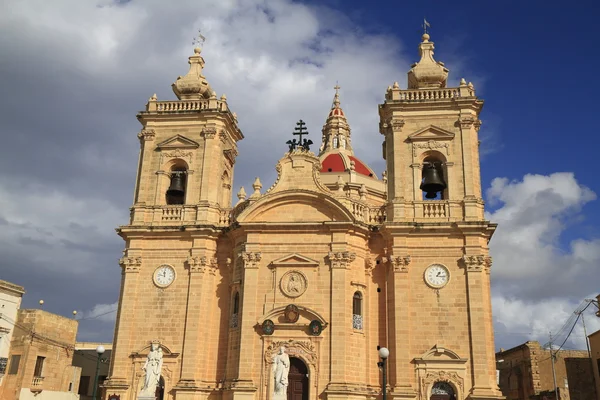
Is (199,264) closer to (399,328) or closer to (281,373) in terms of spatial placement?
(281,373)

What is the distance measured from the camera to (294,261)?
2594 cm

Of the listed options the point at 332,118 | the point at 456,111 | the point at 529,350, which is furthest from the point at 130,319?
the point at 332,118

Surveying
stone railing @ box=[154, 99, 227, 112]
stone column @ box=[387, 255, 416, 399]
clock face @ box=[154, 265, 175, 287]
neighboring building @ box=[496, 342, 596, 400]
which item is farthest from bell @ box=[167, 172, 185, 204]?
neighboring building @ box=[496, 342, 596, 400]

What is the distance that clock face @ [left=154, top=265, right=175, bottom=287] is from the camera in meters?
27.1

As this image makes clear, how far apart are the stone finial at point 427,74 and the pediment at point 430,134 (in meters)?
2.50

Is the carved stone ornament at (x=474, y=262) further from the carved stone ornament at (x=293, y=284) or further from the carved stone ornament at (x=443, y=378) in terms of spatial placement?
the carved stone ornament at (x=293, y=284)

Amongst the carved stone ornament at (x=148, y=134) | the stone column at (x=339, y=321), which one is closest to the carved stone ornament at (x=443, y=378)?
the stone column at (x=339, y=321)

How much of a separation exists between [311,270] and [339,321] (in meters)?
2.46

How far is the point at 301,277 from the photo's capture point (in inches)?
1014

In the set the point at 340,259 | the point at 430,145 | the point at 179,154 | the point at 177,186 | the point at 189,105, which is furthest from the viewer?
the point at 189,105

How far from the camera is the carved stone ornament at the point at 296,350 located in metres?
24.5

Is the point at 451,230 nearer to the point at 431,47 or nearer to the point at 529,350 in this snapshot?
the point at 431,47

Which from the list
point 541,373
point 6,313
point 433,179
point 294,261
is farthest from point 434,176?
point 6,313

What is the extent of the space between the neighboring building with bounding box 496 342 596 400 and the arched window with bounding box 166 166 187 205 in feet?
73.4
